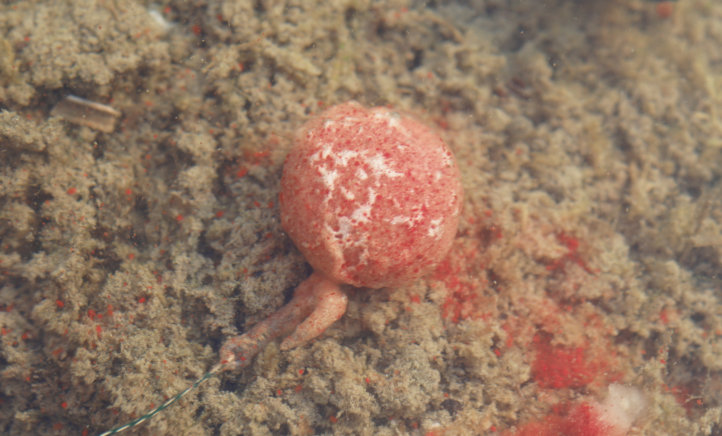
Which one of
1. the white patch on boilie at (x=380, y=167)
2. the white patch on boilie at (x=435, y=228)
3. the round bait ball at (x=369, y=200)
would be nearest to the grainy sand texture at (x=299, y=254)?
the round bait ball at (x=369, y=200)

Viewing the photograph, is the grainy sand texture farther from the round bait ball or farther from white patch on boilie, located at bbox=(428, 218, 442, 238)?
white patch on boilie, located at bbox=(428, 218, 442, 238)

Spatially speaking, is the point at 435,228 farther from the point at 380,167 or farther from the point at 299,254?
the point at 299,254

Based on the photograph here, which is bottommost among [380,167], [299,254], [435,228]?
[299,254]

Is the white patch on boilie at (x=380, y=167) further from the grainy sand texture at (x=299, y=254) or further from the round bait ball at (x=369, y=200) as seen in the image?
the grainy sand texture at (x=299, y=254)

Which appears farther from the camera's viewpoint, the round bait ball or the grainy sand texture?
the grainy sand texture

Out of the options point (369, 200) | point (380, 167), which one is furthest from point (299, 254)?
point (380, 167)

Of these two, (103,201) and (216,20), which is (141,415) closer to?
(103,201)

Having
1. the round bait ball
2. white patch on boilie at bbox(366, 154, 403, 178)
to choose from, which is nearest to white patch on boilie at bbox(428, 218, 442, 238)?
the round bait ball

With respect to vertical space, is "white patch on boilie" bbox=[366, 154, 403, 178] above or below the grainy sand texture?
above

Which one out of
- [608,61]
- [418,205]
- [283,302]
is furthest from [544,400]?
[608,61]
